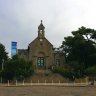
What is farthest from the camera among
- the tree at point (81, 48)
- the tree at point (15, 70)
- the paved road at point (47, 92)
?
the tree at point (81, 48)

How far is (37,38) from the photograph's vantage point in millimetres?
99750

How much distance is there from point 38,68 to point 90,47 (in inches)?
494

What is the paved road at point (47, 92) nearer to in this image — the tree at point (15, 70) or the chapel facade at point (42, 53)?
the tree at point (15, 70)

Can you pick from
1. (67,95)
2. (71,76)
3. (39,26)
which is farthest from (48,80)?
(67,95)

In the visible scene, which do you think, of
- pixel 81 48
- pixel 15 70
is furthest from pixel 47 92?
pixel 81 48

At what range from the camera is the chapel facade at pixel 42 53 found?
9907 cm

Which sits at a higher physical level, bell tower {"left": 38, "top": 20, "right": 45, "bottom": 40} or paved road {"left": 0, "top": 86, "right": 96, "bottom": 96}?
bell tower {"left": 38, "top": 20, "right": 45, "bottom": 40}

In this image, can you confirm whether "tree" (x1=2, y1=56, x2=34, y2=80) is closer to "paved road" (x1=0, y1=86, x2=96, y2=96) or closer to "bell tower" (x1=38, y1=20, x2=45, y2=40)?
"bell tower" (x1=38, y1=20, x2=45, y2=40)

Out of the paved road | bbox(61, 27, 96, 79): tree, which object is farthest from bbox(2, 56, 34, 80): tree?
the paved road

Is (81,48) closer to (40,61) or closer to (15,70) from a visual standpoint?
(40,61)

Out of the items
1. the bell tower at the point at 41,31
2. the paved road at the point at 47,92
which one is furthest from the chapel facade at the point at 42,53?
the paved road at the point at 47,92

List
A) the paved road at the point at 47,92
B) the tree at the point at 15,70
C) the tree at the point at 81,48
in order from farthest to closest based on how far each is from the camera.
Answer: the tree at the point at 81,48
the tree at the point at 15,70
the paved road at the point at 47,92

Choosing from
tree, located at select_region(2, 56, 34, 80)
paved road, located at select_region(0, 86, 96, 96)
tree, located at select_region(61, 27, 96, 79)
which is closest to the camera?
paved road, located at select_region(0, 86, 96, 96)

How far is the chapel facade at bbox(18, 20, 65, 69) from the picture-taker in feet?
325
